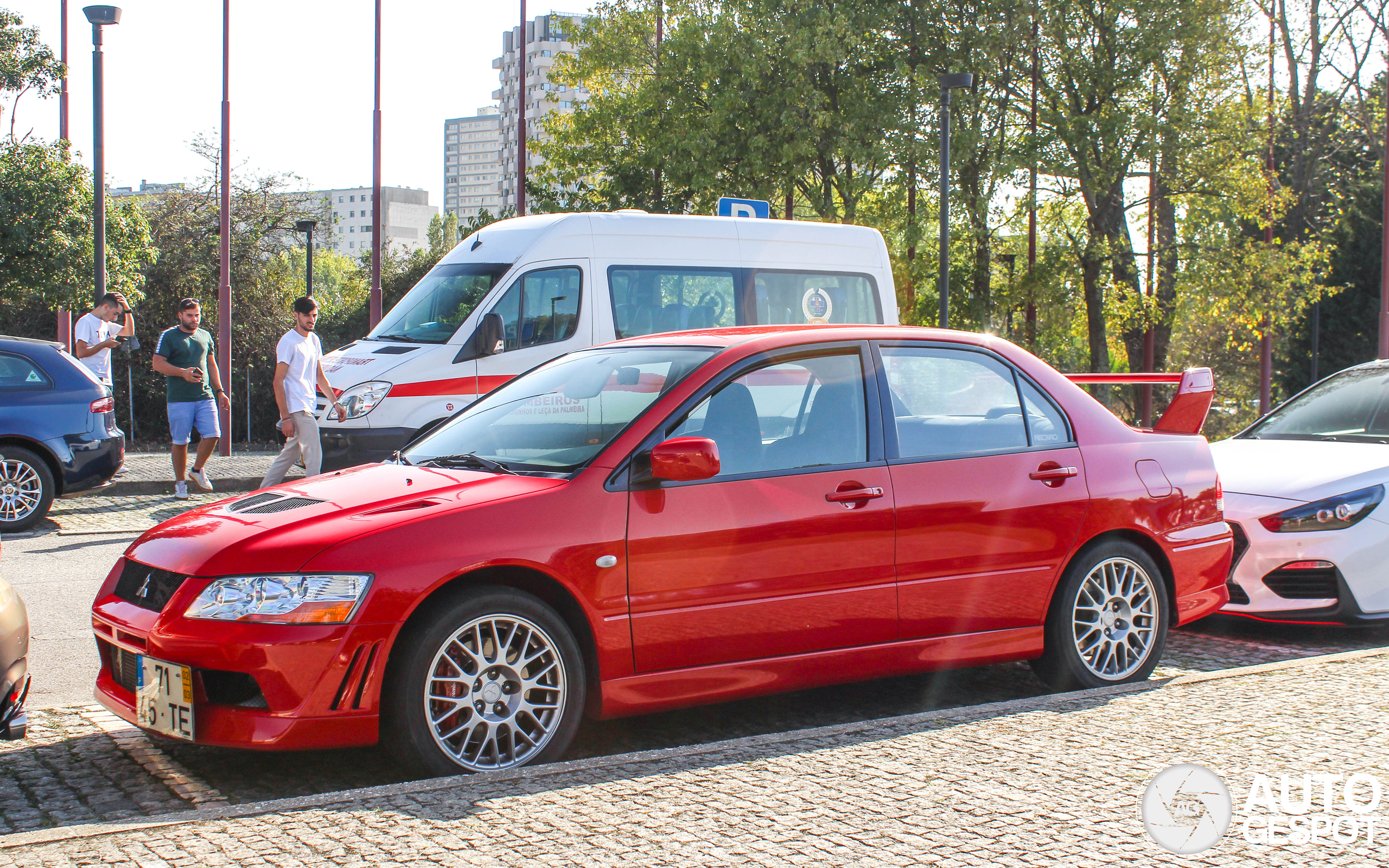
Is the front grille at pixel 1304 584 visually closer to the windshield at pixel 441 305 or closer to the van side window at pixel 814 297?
the van side window at pixel 814 297

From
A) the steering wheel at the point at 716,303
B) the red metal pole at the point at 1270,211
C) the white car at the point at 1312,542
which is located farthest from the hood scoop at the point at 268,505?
the red metal pole at the point at 1270,211

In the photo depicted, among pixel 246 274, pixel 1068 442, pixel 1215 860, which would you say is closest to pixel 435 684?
pixel 1215 860

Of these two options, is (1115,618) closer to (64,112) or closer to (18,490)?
(18,490)

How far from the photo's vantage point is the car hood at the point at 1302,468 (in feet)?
22.0

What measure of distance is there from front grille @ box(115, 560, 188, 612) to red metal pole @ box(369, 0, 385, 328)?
73.6 ft

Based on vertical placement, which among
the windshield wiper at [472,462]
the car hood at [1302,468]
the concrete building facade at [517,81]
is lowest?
the car hood at [1302,468]

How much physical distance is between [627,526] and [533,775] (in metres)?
0.93

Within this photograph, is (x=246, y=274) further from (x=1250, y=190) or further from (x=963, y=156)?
(x=1250, y=190)

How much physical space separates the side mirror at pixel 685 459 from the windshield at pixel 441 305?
7507mm

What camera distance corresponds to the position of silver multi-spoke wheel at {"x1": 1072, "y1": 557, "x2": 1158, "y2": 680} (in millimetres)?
5270

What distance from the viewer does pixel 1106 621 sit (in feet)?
17.4

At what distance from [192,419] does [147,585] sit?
8.59 meters

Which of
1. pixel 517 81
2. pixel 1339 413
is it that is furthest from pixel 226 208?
pixel 517 81

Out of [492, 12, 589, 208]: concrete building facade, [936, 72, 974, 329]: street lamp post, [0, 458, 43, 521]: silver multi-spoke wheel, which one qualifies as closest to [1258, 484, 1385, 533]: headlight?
[0, 458, 43, 521]: silver multi-spoke wheel
